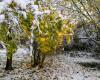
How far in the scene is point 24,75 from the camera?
13.1m

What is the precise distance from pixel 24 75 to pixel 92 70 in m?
4.84

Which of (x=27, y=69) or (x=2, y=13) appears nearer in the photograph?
(x=2, y=13)

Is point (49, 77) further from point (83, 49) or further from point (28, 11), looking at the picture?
point (83, 49)

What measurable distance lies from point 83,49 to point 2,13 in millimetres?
24268

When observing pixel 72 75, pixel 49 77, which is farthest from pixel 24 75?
pixel 72 75

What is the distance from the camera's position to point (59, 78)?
1308cm

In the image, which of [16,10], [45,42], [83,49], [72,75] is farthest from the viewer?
[83,49]

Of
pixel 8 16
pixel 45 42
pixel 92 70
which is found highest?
pixel 8 16

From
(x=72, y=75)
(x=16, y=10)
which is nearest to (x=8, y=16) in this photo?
(x=16, y=10)

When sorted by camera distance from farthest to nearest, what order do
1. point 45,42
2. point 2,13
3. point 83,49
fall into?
point 83,49, point 45,42, point 2,13

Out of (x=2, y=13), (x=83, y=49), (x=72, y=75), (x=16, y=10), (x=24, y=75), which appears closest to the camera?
(x=2, y=13)

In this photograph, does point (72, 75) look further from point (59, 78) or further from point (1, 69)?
point (1, 69)

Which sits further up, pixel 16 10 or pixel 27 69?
pixel 16 10

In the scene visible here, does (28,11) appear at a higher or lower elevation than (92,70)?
higher
